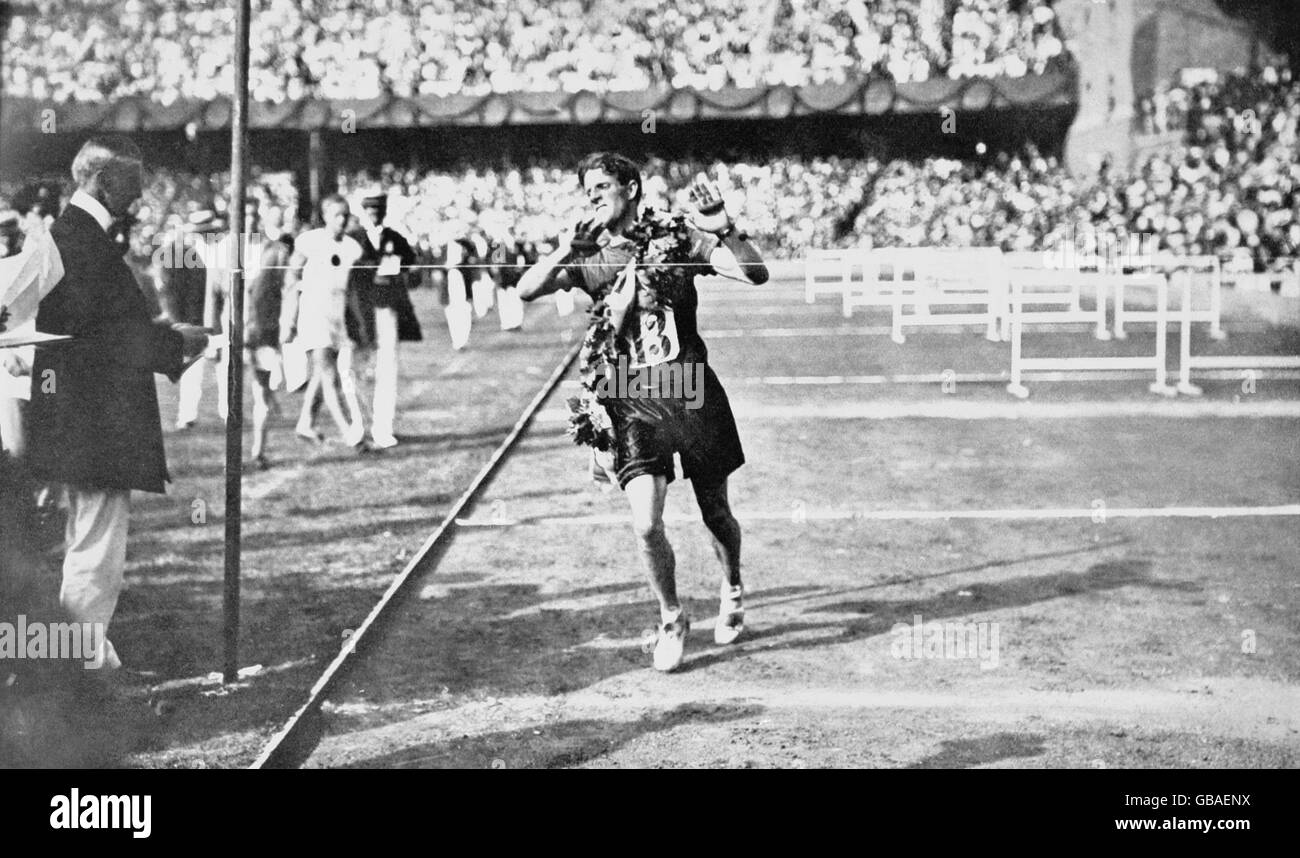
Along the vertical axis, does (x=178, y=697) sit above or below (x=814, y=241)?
below

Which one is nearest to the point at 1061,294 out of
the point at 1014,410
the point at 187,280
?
the point at 1014,410

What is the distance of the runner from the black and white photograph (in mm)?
16

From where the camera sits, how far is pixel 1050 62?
456 inches

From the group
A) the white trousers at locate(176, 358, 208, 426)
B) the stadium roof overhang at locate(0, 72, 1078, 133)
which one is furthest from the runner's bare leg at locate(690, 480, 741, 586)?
the white trousers at locate(176, 358, 208, 426)

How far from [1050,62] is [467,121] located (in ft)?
13.6

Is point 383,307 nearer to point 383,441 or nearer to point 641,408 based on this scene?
point 383,441

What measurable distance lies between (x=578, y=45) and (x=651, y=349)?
325 cm

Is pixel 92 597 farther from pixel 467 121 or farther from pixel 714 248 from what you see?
pixel 467 121

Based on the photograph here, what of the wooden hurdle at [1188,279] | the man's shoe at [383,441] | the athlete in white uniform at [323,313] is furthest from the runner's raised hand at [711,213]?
the wooden hurdle at [1188,279]

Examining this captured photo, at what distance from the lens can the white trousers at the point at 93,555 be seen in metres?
5.79

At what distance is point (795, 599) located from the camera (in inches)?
291

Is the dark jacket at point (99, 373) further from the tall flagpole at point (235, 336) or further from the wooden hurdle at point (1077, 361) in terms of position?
the wooden hurdle at point (1077, 361)
